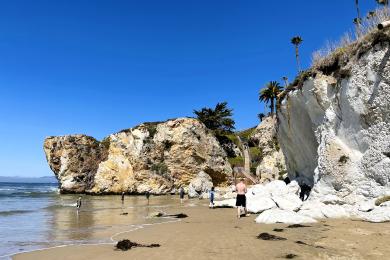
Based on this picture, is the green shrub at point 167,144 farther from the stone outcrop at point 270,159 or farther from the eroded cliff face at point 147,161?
the stone outcrop at point 270,159

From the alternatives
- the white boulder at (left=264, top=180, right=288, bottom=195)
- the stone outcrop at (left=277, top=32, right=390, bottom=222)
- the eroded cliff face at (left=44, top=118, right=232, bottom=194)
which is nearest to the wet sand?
the stone outcrop at (left=277, top=32, right=390, bottom=222)

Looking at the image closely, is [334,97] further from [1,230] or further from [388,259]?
[1,230]

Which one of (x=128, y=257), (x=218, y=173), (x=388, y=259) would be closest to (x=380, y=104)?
(x=388, y=259)

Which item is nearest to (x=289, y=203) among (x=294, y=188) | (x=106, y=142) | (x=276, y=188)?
(x=294, y=188)

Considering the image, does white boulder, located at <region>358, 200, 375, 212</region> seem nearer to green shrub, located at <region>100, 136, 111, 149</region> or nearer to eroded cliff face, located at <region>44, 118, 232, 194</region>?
eroded cliff face, located at <region>44, 118, 232, 194</region>

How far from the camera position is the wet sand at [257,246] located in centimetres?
923

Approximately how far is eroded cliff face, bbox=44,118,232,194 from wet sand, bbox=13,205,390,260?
160 ft

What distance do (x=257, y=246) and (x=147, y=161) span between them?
54.1 metres

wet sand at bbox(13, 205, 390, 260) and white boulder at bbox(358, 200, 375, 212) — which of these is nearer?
wet sand at bbox(13, 205, 390, 260)

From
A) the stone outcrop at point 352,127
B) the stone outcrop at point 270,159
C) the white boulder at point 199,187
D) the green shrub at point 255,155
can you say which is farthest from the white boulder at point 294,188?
the green shrub at point 255,155

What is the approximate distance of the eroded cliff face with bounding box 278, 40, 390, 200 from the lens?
17.4 m

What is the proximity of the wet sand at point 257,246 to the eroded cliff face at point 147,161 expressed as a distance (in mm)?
48781

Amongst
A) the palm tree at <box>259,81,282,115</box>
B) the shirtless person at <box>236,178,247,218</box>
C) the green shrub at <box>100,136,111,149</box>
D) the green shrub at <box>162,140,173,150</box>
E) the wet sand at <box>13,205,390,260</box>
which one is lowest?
the wet sand at <box>13,205,390,260</box>

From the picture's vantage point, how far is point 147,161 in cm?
6344
